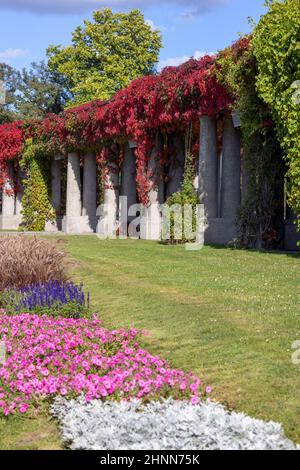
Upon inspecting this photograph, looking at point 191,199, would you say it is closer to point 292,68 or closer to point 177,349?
point 292,68

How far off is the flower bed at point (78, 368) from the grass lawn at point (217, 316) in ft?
0.93

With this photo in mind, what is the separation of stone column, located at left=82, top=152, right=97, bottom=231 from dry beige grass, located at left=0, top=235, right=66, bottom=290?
55.1ft

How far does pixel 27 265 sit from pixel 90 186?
17.7 meters

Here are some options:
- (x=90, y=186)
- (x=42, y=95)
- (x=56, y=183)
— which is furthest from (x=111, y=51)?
(x=90, y=186)

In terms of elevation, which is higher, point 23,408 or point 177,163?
point 177,163

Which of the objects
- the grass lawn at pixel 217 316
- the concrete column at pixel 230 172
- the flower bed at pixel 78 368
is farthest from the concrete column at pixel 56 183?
the flower bed at pixel 78 368

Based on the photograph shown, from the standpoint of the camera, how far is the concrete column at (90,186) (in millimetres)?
28141

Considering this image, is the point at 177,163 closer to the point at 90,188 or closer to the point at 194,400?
the point at 90,188

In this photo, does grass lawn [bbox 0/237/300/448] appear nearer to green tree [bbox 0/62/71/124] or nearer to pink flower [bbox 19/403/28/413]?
pink flower [bbox 19/403/28/413]

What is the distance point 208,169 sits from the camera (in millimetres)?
18938

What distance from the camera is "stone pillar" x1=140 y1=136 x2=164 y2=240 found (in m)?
21.9

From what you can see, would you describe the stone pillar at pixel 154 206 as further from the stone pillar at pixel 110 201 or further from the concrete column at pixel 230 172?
the concrete column at pixel 230 172
